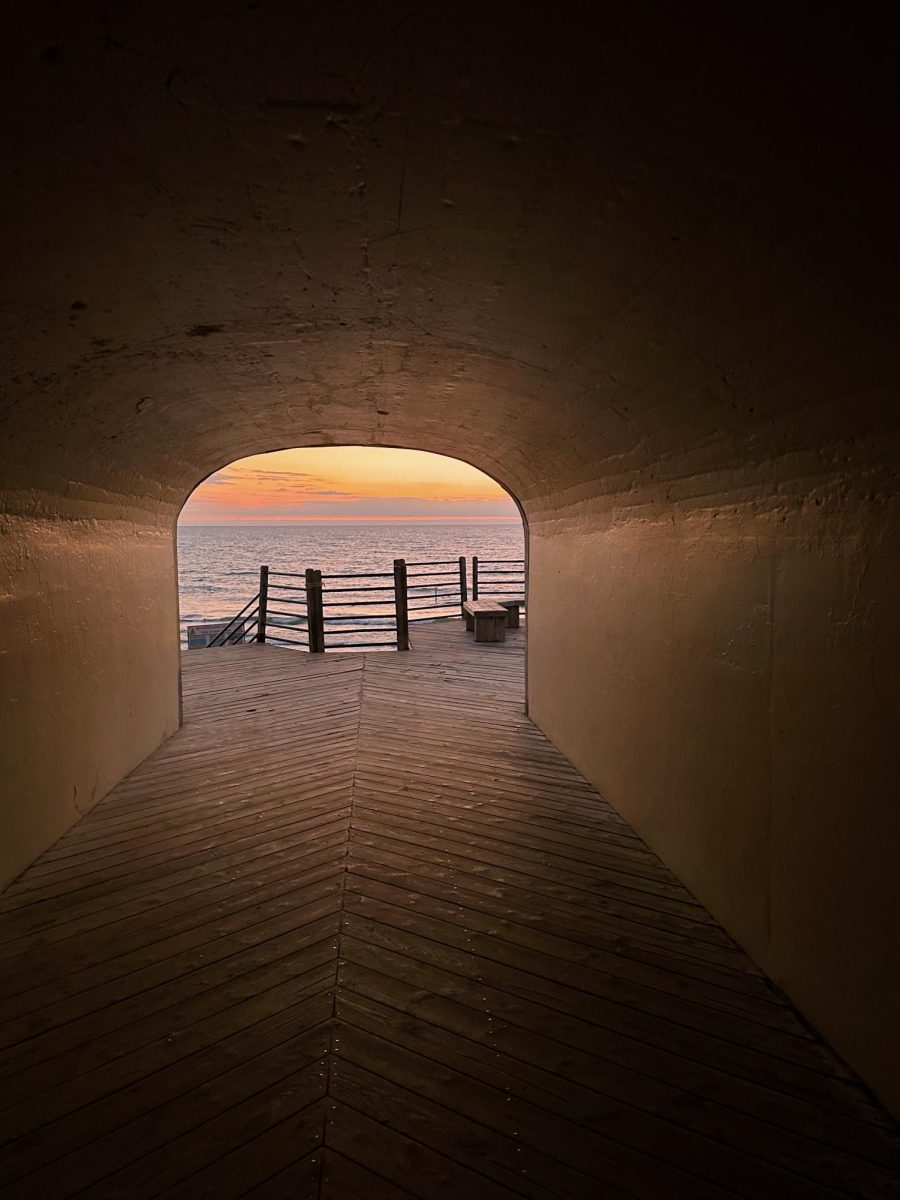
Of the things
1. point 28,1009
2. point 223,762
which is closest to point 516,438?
point 223,762

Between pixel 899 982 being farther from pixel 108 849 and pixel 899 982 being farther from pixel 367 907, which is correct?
pixel 108 849

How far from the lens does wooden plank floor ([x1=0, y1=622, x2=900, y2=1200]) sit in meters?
1.88

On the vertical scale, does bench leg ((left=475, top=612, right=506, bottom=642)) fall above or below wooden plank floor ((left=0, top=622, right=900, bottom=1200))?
above

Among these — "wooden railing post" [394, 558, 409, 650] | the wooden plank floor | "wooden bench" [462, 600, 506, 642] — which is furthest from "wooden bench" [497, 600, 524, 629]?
the wooden plank floor

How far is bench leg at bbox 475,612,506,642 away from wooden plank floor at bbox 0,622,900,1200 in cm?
637

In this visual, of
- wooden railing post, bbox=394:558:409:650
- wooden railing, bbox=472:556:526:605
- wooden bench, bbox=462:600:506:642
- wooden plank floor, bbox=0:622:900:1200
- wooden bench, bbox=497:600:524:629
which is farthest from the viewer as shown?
wooden railing, bbox=472:556:526:605

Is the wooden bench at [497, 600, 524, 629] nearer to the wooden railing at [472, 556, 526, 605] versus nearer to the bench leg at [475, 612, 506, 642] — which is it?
the wooden railing at [472, 556, 526, 605]

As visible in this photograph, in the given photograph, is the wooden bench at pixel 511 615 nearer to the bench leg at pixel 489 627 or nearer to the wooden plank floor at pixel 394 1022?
the bench leg at pixel 489 627

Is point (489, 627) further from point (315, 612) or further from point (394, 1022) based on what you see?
point (394, 1022)

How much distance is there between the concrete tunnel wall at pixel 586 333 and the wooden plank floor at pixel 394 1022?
0.29 meters

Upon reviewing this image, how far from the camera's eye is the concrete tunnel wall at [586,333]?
4.63ft

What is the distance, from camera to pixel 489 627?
35.8ft

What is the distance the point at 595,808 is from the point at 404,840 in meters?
1.35

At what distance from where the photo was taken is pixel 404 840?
12.8 feet
